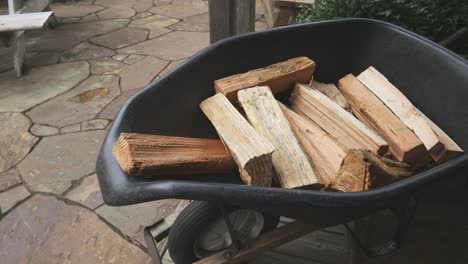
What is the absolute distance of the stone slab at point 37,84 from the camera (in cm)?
311

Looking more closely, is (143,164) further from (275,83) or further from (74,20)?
(74,20)

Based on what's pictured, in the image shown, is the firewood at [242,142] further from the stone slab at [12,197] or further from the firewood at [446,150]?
the stone slab at [12,197]

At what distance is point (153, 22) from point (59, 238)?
332 cm

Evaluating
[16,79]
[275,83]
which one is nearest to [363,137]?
[275,83]

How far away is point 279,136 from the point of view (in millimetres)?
1483

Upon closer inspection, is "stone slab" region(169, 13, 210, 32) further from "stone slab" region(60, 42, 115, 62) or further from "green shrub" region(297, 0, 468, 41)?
"green shrub" region(297, 0, 468, 41)

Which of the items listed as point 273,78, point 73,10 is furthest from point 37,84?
point 273,78

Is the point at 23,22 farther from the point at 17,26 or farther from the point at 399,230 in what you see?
the point at 399,230

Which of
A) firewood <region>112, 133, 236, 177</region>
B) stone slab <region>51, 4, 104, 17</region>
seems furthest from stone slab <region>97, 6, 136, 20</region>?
firewood <region>112, 133, 236, 177</region>

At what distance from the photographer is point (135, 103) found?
129 centimetres

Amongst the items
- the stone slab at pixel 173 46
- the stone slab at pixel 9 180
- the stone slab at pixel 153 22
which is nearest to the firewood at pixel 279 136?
the stone slab at pixel 9 180

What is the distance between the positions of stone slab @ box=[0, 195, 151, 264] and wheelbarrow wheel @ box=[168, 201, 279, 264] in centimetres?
41

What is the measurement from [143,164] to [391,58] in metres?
1.26

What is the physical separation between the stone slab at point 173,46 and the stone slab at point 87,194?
1.79 metres
